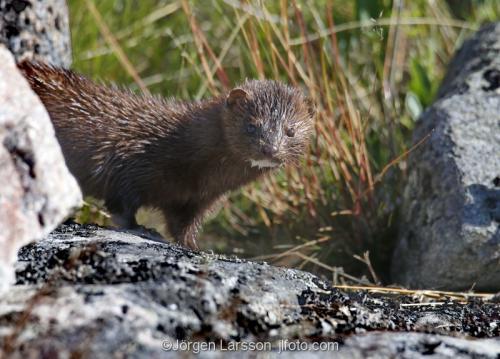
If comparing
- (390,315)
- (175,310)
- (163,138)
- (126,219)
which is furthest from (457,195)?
(175,310)

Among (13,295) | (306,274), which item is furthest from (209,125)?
(13,295)

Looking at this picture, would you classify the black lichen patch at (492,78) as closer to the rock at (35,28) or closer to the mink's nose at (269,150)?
the mink's nose at (269,150)

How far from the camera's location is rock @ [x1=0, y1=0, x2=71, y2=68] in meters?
3.99

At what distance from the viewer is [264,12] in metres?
4.36

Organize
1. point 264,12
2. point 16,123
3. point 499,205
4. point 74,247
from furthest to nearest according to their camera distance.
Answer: point 264,12
point 499,205
point 74,247
point 16,123

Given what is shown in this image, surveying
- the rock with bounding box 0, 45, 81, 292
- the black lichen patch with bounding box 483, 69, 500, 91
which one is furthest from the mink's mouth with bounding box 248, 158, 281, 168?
the rock with bounding box 0, 45, 81, 292

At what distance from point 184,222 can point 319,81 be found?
1127 mm

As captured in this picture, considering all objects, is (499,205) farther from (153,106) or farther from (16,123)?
(16,123)

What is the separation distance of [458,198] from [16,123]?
2384mm

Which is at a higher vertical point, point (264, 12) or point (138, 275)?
point (264, 12)

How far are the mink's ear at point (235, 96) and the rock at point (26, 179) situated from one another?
159 centimetres

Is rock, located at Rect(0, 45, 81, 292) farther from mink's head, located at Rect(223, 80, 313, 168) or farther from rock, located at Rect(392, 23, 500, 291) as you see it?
rock, located at Rect(392, 23, 500, 291)

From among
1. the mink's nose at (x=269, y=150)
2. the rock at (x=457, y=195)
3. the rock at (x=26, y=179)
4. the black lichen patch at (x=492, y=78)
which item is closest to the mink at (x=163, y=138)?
the mink's nose at (x=269, y=150)

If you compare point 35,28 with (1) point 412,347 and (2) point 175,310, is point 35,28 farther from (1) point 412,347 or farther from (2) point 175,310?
(1) point 412,347
